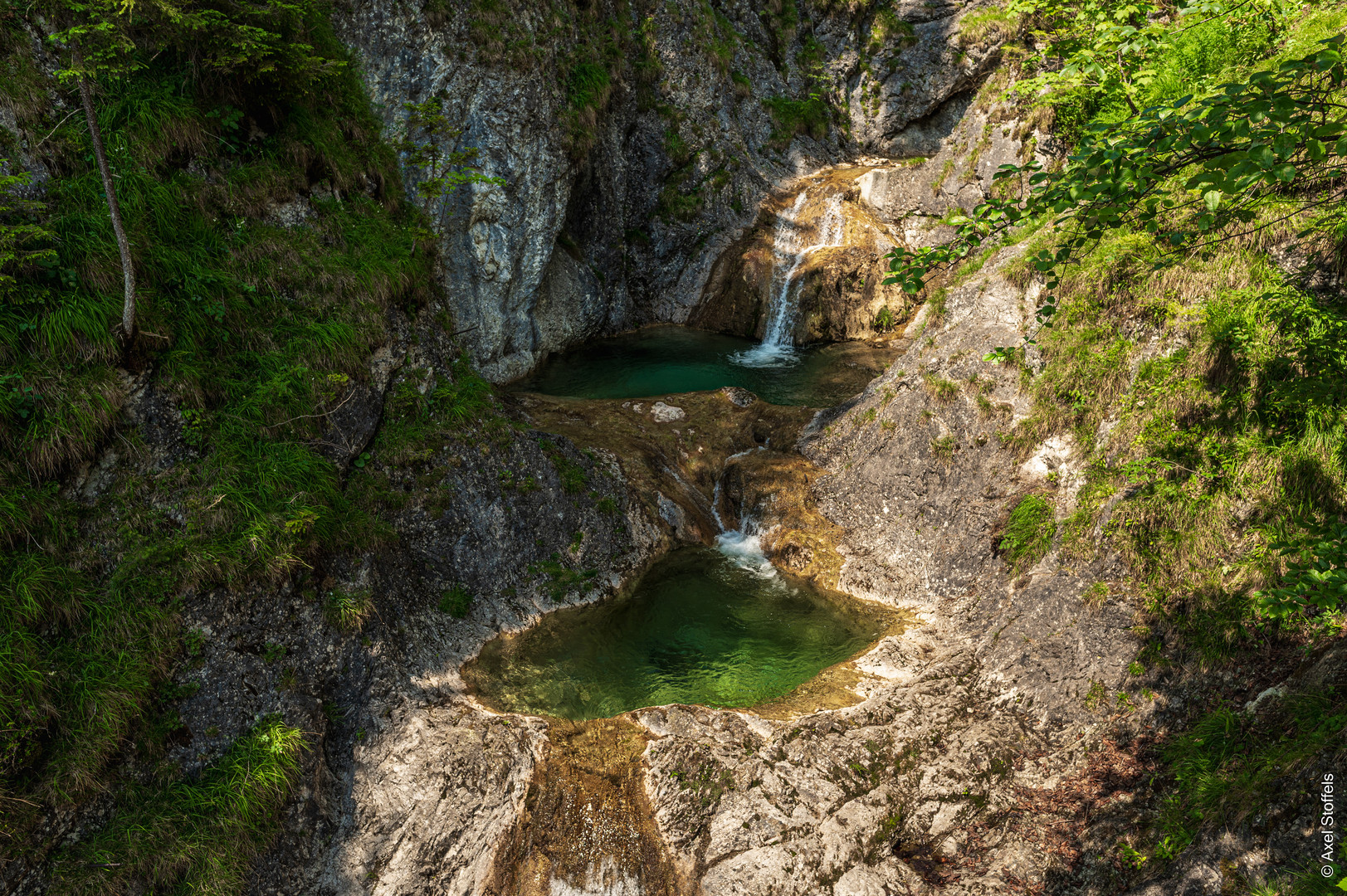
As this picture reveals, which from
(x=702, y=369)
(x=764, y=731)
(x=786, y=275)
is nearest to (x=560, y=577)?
(x=764, y=731)

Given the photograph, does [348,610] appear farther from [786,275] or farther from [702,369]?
[786,275]

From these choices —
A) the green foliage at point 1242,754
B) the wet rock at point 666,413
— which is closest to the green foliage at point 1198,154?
the green foliage at point 1242,754

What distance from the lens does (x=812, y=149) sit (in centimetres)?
2195

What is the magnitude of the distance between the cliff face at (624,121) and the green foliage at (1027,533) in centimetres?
1088

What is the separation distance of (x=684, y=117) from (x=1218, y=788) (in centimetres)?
1955

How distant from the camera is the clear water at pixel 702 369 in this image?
14.8 metres

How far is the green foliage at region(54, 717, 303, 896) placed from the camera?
4.79 m

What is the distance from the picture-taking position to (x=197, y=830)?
5098 mm

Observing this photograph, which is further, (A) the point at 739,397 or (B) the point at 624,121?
(B) the point at 624,121

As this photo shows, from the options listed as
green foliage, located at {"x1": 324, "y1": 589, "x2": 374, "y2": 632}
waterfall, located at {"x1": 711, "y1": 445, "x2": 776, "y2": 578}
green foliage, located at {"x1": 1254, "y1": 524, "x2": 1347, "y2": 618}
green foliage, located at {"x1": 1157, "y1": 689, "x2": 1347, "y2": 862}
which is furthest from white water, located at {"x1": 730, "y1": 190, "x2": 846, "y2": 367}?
green foliage, located at {"x1": 1157, "y1": 689, "x2": 1347, "y2": 862}

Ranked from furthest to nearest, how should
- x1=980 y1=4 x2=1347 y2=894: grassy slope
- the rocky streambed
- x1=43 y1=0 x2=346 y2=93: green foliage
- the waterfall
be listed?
the waterfall < x1=43 y1=0 x2=346 y2=93: green foliage < the rocky streambed < x1=980 y1=4 x2=1347 y2=894: grassy slope

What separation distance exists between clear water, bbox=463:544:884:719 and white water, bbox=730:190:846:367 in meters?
8.76

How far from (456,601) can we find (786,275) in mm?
13283

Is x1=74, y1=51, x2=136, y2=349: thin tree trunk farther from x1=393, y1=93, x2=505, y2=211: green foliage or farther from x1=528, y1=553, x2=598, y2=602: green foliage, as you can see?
x1=393, y1=93, x2=505, y2=211: green foliage
